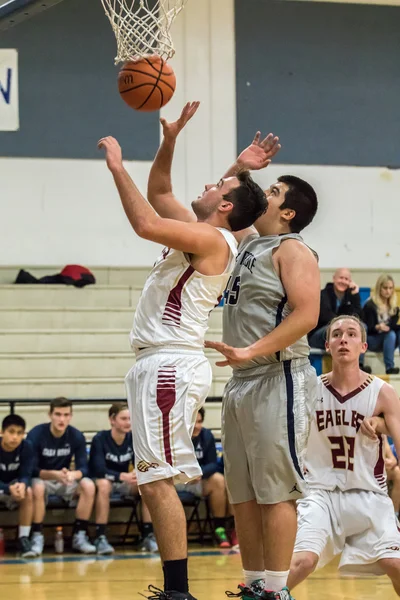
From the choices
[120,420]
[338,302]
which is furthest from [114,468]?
[338,302]

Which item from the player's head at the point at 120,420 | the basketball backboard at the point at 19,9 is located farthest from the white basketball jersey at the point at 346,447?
the player's head at the point at 120,420

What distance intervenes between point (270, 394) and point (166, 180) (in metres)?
1.43

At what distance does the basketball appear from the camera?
5332 millimetres

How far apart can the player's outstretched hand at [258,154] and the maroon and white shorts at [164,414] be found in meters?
Result: 1.29

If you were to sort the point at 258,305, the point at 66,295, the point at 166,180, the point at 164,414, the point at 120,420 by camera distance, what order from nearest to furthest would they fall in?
the point at 164,414, the point at 258,305, the point at 166,180, the point at 120,420, the point at 66,295

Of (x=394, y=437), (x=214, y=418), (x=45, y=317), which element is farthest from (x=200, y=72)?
(x=394, y=437)

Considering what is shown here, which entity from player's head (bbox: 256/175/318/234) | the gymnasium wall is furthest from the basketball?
the gymnasium wall

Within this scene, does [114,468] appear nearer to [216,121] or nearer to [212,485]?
[212,485]

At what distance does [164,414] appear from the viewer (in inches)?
185

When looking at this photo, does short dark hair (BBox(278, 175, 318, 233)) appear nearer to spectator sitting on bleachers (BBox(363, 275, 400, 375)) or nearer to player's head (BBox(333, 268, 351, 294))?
player's head (BBox(333, 268, 351, 294))

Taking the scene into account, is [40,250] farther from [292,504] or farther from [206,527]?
[292,504]

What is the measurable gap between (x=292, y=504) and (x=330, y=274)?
1124 cm

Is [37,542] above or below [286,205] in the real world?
below

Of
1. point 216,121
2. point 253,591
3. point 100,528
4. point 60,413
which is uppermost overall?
point 216,121
